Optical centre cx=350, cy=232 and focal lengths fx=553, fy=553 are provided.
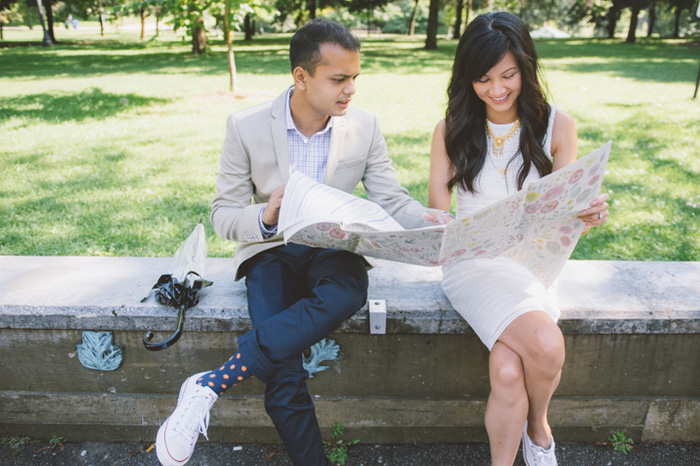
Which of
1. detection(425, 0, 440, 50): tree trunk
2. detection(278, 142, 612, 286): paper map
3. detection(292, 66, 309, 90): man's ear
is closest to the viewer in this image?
detection(278, 142, 612, 286): paper map

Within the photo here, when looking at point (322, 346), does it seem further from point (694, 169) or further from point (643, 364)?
point (694, 169)

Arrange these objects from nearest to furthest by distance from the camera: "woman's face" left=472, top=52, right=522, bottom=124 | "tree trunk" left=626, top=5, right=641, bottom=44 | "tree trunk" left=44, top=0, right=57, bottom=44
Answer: "woman's face" left=472, top=52, right=522, bottom=124 < "tree trunk" left=626, top=5, right=641, bottom=44 < "tree trunk" left=44, top=0, right=57, bottom=44

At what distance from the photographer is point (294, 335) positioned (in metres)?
1.96

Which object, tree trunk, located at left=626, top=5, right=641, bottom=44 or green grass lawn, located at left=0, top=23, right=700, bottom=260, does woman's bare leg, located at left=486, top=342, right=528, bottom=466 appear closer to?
green grass lawn, located at left=0, top=23, right=700, bottom=260

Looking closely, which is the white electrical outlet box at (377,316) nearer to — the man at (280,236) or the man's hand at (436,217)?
the man at (280,236)

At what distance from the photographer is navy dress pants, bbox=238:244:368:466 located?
6.43ft

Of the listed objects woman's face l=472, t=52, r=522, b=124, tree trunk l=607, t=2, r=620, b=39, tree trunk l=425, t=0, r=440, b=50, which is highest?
tree trunk l=607, t=2, r=620, b=39

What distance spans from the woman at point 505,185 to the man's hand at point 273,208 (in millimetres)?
780

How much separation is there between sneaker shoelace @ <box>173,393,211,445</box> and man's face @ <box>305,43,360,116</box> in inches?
50.7

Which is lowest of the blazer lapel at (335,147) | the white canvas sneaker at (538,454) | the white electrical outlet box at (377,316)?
the white canvas sneaker at (538,454)

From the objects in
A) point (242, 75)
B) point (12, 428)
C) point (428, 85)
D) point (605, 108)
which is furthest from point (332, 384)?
point (242, 75)

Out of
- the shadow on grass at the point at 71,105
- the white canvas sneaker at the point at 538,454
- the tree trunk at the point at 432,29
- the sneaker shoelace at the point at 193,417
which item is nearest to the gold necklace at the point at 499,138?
the white canvas sneaker at the point at 538,454

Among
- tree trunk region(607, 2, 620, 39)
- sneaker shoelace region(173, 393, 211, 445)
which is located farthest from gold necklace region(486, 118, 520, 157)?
tree trunk region(607, 2, 620, 39)

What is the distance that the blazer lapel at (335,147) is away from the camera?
2.51m
